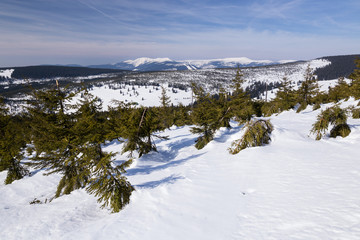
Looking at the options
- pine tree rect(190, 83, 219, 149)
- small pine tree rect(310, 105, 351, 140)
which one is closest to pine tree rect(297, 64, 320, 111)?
small pine tree rect(310, 105, 351, 140)

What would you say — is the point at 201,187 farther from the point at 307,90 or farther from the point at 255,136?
the point at 307,90

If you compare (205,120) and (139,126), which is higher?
(205,120)

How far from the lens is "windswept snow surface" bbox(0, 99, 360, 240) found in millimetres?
3730

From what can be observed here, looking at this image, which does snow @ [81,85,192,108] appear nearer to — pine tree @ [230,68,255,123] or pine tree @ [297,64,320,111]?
pine tree @ [297,64,320,111]

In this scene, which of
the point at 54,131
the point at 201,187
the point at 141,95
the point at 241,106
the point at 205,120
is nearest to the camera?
the point at 201,187

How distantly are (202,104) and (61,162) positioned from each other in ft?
31.9

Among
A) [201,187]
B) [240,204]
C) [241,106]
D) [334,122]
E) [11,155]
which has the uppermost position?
[334,122]

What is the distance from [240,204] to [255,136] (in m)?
4.97

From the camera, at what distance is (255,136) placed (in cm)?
890

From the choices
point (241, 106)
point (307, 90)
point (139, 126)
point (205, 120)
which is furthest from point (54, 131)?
point (307, 90)

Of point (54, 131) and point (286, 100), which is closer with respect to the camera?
point (54, 131)

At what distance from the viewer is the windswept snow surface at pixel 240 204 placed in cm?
373

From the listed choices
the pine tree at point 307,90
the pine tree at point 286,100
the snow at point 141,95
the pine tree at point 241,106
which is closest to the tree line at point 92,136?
the pine tree at point 241,106

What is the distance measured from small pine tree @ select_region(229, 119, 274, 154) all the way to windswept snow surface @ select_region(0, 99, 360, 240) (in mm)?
403
